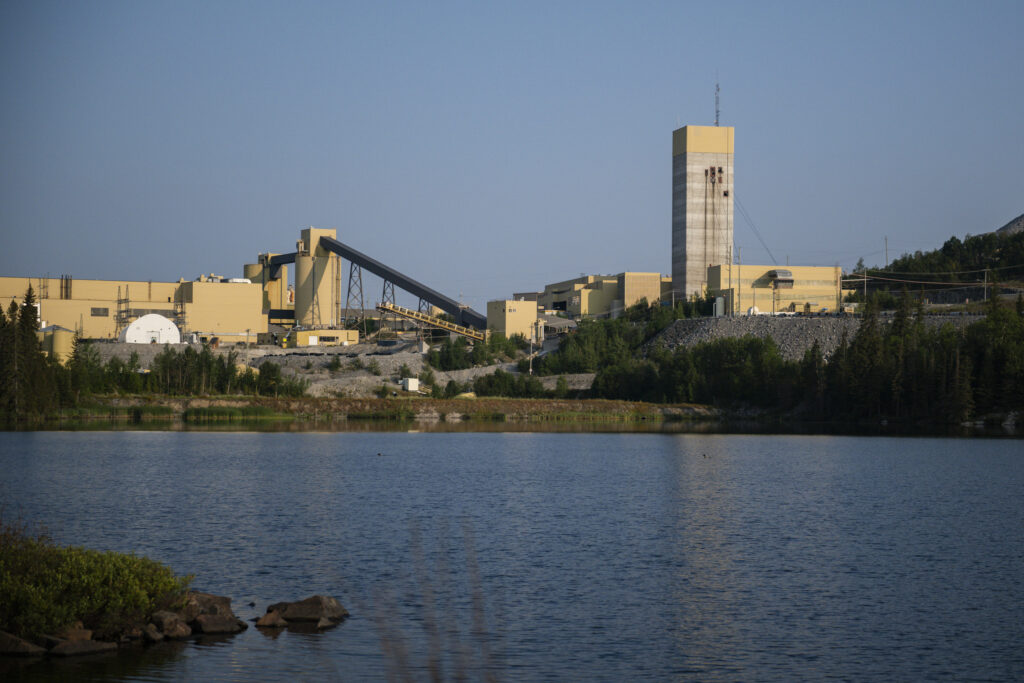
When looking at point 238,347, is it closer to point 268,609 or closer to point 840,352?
point 840,352

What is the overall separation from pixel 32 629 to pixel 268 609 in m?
3.42

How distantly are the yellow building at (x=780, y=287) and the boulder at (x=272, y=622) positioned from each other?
99.0 metres

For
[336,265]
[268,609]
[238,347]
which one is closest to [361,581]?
[268,609]

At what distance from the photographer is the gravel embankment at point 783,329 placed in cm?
9600

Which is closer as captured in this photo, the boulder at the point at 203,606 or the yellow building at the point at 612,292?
the boulder at the point at 203,606

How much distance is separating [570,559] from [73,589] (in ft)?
33.2

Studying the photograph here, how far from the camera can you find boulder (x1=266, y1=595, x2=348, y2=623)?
15539mm

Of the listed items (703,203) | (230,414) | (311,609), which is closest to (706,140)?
(703,203)

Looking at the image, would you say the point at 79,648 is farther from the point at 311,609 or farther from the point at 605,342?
the point at 605,342

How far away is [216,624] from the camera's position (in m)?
14.9

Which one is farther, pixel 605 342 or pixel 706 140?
pixel 706 140

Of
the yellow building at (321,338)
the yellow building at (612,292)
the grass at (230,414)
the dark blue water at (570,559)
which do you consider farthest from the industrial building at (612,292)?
the dark blue water at (570,559)

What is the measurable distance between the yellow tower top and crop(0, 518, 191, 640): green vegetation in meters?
114

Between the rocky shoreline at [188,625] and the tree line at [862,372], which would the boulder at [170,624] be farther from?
the tree line at [862,372]
